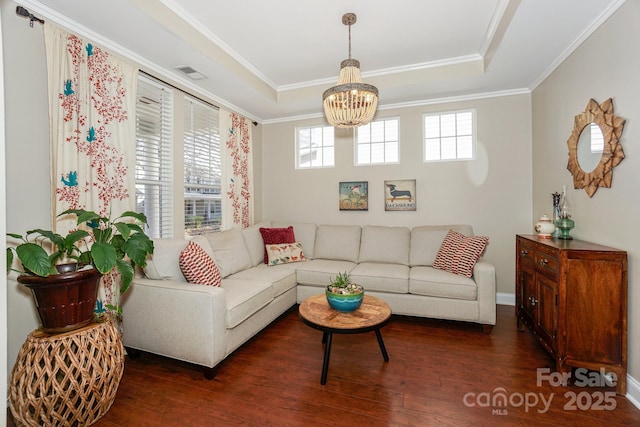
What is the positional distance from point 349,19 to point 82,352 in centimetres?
301

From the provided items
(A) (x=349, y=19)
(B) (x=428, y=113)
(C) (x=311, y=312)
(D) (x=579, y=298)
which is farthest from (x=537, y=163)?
(C) (x=311, y=312)

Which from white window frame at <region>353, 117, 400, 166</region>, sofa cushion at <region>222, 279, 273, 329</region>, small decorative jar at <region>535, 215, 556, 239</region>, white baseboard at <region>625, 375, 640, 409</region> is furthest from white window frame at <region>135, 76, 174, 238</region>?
white baseboard at <region>625, 375, 640, 409</region>

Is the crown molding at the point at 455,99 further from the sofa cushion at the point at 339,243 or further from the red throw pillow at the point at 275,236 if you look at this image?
the red throw pillow at the point at 275,236

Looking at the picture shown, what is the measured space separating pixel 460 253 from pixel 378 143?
6.17ft

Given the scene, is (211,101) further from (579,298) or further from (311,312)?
(579,298)

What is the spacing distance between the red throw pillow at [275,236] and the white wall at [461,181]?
0.63 m

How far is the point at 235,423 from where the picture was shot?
1.75 m

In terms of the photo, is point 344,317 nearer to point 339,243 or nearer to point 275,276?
point 275,276

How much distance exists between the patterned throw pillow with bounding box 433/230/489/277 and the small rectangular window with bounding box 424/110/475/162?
1.12 m

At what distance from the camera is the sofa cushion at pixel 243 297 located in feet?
7.70

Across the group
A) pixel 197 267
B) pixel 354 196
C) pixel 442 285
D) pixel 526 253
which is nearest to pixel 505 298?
pixel 526 253

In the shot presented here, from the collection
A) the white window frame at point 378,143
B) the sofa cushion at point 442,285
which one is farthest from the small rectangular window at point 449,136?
the sofa cushion at point 442,285

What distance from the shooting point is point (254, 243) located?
3809 mm

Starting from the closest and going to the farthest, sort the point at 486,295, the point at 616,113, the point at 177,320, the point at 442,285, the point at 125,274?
the point at 125,274 < the point at 616,113 < the point at 177,320 < the point at 486,295 < the point at 442,285
